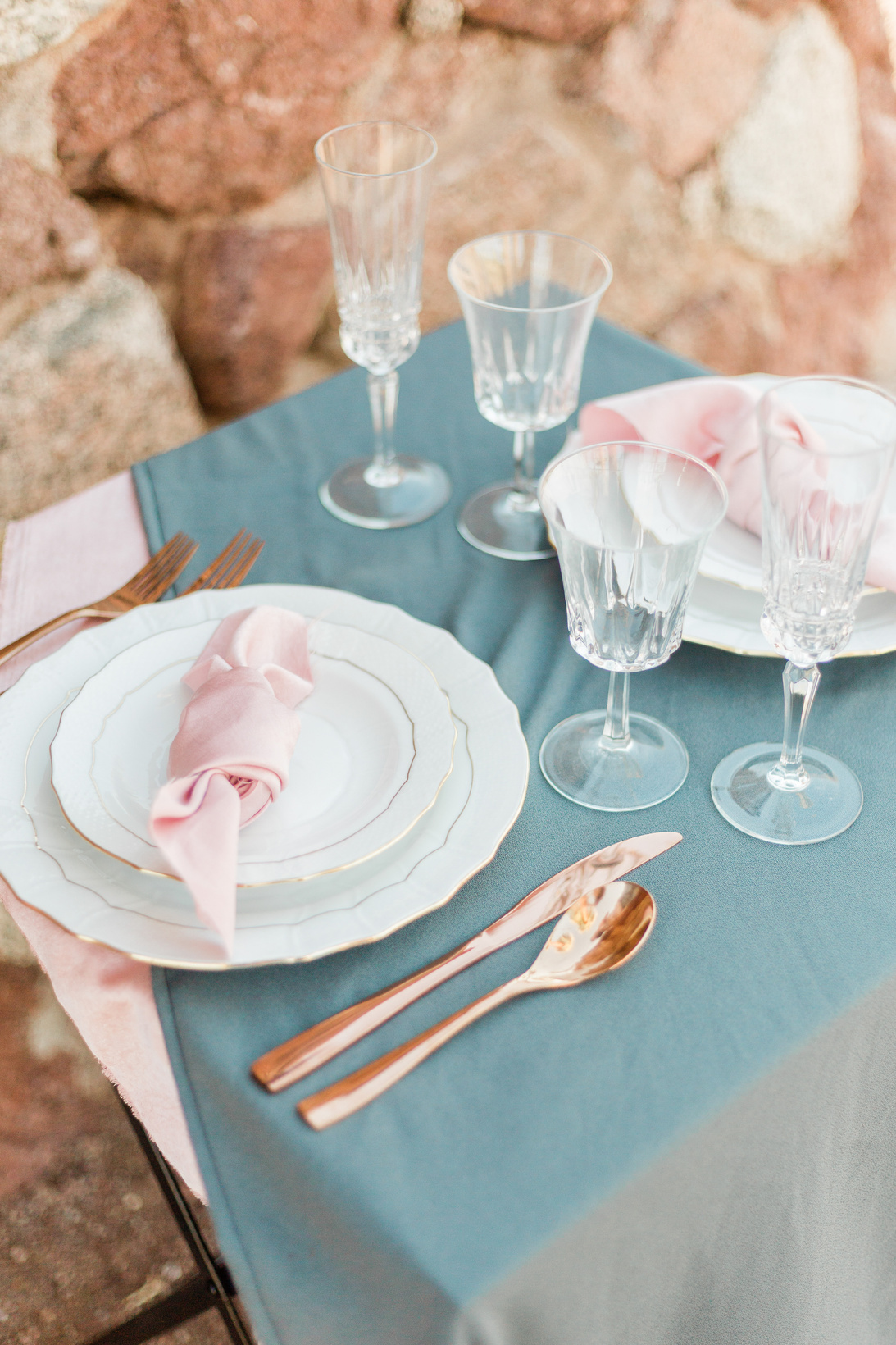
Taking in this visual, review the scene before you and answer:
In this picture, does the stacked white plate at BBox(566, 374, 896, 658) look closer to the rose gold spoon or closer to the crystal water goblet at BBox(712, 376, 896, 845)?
the crystal water goblet at BBox(712, 376, 896, 845)

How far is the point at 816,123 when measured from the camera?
5.75 ft

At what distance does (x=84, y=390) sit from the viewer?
4.11ft

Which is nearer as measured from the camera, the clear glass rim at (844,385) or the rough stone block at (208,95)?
the clear glass rim at (844,385)

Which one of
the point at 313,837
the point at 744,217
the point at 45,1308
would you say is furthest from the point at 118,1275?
the point at 744,217

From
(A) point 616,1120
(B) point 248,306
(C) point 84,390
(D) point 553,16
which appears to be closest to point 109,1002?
(A) point 616,1120

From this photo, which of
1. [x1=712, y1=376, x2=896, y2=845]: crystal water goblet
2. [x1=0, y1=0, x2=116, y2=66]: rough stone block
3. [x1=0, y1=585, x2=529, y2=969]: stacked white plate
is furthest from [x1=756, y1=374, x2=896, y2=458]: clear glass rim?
[x1=0, y1=0, x2=116, y2=66]: rough stone block

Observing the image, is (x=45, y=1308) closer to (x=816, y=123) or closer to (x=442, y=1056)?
(x=442, y=1056)

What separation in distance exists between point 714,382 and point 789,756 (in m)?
0.30

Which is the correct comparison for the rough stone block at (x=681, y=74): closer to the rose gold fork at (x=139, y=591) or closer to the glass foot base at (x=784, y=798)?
the rose gold fork at (x=139, y=591)

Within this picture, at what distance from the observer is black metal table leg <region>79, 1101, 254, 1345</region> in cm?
80

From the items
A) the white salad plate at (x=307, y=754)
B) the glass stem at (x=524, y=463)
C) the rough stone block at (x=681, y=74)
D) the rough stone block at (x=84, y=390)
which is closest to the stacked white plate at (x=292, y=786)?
the white salad plate at (x=307, y=754)

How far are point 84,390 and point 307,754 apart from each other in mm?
793

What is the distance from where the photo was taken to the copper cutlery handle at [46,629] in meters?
0.73

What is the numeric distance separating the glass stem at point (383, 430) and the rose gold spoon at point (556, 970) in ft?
1.51
